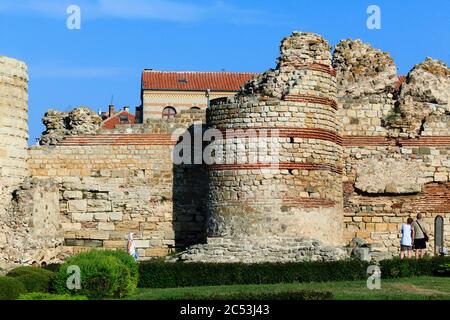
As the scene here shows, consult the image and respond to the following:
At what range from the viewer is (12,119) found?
99.1ft

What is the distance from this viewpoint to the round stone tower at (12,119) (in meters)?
30.0

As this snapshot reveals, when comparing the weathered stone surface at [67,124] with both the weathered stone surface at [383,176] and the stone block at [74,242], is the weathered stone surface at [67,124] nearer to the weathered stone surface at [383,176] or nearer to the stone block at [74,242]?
the stone block at [74,242]

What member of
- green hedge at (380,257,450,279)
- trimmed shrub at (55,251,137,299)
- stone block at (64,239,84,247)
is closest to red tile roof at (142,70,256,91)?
stone block at (64,239,84,247)

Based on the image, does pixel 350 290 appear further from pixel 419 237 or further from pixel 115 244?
pixel 115 244

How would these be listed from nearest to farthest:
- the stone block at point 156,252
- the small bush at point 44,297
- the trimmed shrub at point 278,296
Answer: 1. the small bush at point 44,297
2. the trimmed shrub at point 278,296
3. the stone block at point 156,252

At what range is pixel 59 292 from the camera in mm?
22516

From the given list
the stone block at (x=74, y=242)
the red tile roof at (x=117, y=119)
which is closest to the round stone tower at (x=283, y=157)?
the stone block at (x=74, y=242)

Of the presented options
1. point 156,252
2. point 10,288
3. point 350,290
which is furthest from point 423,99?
point 10,288

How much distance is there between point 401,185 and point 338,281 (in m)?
6.72

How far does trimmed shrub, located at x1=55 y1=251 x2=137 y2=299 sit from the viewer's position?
73.5 ft

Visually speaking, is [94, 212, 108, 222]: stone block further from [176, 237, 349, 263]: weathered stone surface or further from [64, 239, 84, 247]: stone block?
[176, 237, 349, 263]: weathered stone surface

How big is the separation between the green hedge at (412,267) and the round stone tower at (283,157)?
3.33 meters

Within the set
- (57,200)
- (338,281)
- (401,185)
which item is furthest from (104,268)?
(401,185)

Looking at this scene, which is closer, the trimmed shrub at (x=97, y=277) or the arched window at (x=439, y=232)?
the trimmed shrub at (x=97, y=277)
